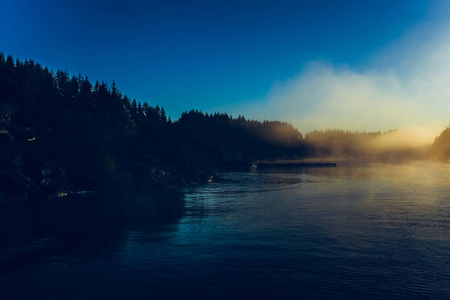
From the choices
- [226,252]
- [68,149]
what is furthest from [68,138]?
[226,252]

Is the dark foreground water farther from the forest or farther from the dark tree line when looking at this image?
the dark tree line

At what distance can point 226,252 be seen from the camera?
27.3m

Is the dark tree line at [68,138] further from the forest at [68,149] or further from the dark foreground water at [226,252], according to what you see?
the dark foreground water at [226,252]

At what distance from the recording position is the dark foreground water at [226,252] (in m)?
20.1

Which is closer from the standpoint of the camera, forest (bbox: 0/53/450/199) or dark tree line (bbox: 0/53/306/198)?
forest (bbox: 0/53/450/199)

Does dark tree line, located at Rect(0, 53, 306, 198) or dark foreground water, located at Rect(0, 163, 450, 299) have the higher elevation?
dark tree line, located at Rect(0, 53, 306, 198)

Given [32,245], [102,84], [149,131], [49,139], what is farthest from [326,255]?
[102,84]

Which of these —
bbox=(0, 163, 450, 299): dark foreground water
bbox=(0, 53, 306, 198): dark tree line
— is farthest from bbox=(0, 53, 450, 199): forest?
bbox=(0, 163, 450, 299): dark foreground water

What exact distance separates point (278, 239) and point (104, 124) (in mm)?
81464

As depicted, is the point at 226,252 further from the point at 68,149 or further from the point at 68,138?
the point at 68,138

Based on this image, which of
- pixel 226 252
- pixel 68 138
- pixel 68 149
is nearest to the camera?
pixel 226 252

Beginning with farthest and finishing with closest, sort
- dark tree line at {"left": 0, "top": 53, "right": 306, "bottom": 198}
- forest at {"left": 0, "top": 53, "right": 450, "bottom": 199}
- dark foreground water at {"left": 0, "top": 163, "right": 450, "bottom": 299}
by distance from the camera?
dark tree line at {"left": 0, "top": 53, "right": 306, "bottom": 198}, forest at {"left": 0, "top": 53, "right": 450, "bottom": 199}, dark foreground water at {"left": 0, "top": 163, "right": 450, "bottom": 299}

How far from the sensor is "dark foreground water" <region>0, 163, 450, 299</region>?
20.1m

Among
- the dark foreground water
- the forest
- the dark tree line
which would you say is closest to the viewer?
the dark foreground water
